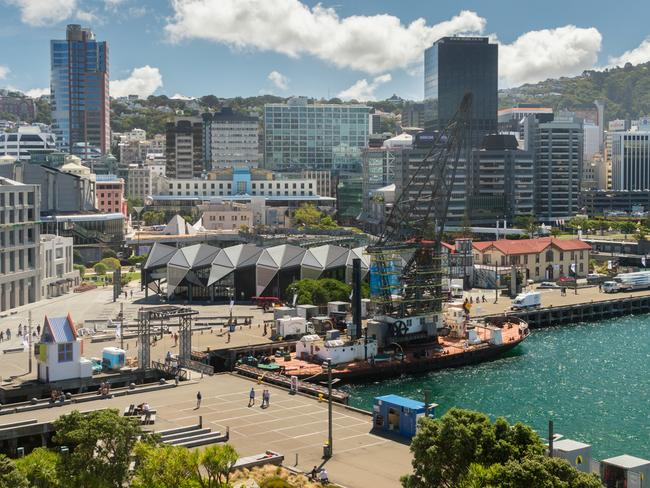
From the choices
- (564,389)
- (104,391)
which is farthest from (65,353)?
(564,389)

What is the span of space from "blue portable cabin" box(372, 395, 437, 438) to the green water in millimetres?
10493

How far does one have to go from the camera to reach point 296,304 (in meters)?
90.5

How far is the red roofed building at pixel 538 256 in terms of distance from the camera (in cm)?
11988

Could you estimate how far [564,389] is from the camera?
220 feet

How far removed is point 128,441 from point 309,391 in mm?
24276

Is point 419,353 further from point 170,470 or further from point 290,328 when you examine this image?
point 170,470

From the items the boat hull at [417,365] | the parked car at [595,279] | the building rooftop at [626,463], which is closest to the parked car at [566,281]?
the parked car at [595,279]

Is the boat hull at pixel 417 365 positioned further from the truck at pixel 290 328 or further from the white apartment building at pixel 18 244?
the white apartment building at pixel 18 244

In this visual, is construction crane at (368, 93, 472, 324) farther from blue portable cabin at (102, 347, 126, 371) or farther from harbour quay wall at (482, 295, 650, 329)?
blue portable cabin at (102, 347, 126, 371)

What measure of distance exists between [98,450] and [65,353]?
2610 cm

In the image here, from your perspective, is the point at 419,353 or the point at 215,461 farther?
the point at 419,353

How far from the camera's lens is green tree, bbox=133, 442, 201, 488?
31312mm

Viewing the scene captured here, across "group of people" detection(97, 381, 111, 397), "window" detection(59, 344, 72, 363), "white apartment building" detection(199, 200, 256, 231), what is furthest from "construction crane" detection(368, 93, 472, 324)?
"white apartment building" detection(199, 200, 256, 231)

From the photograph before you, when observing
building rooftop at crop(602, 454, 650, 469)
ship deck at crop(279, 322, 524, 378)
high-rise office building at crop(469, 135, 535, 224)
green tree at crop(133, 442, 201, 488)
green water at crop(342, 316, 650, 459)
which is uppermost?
high-rise office building at crop(469, 135, 535, 224)
